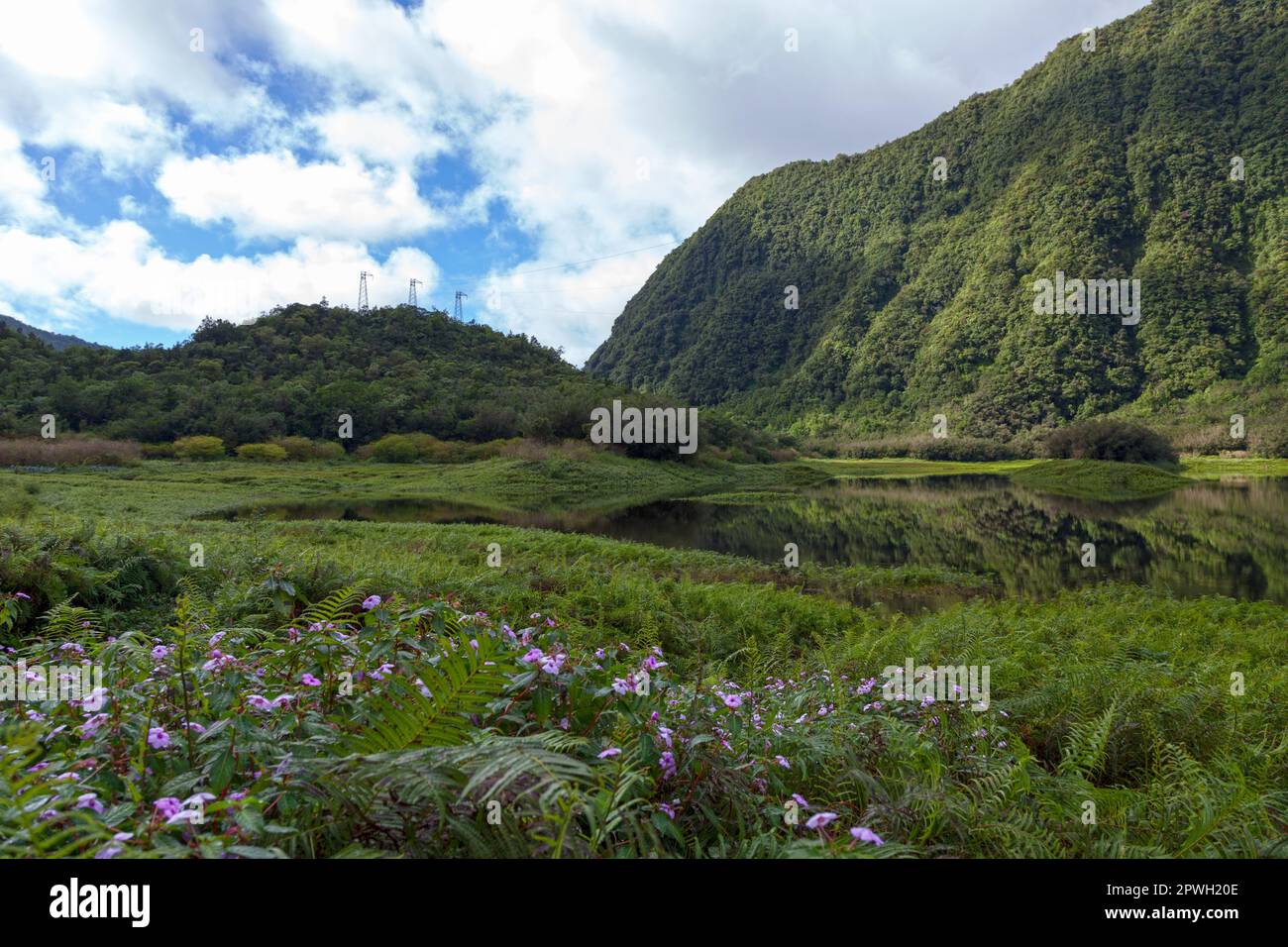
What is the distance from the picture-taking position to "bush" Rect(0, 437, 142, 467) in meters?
34.3

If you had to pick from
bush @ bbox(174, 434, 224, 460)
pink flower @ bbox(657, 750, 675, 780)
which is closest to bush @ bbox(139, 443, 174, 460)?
bush @ bbox(174, 434, 224, 460)

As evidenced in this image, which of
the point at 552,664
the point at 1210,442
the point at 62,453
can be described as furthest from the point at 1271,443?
the point at 62,453

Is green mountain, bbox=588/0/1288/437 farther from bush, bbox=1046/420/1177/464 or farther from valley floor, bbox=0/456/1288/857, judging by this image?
valley floor, bbox=0/456/1288/857

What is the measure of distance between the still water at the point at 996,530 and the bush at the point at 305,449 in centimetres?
2282

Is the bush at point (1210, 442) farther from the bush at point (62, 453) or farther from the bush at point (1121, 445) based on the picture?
the bush at point (62, 453)

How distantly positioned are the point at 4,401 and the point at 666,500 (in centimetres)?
4546

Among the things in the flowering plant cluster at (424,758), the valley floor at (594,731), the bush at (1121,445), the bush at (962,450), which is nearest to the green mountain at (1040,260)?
the bush at (962,450)

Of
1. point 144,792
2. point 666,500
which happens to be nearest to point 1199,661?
point 144,792

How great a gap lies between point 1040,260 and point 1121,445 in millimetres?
73824

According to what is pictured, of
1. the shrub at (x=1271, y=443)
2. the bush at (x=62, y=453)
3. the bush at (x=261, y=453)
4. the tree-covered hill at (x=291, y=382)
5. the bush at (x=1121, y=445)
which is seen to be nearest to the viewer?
the bush at (x=62, y=453)

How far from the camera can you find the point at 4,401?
4425 centimetres

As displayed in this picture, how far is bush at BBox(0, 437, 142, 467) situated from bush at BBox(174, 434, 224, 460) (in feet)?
10.1

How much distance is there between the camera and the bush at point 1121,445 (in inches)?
2040
